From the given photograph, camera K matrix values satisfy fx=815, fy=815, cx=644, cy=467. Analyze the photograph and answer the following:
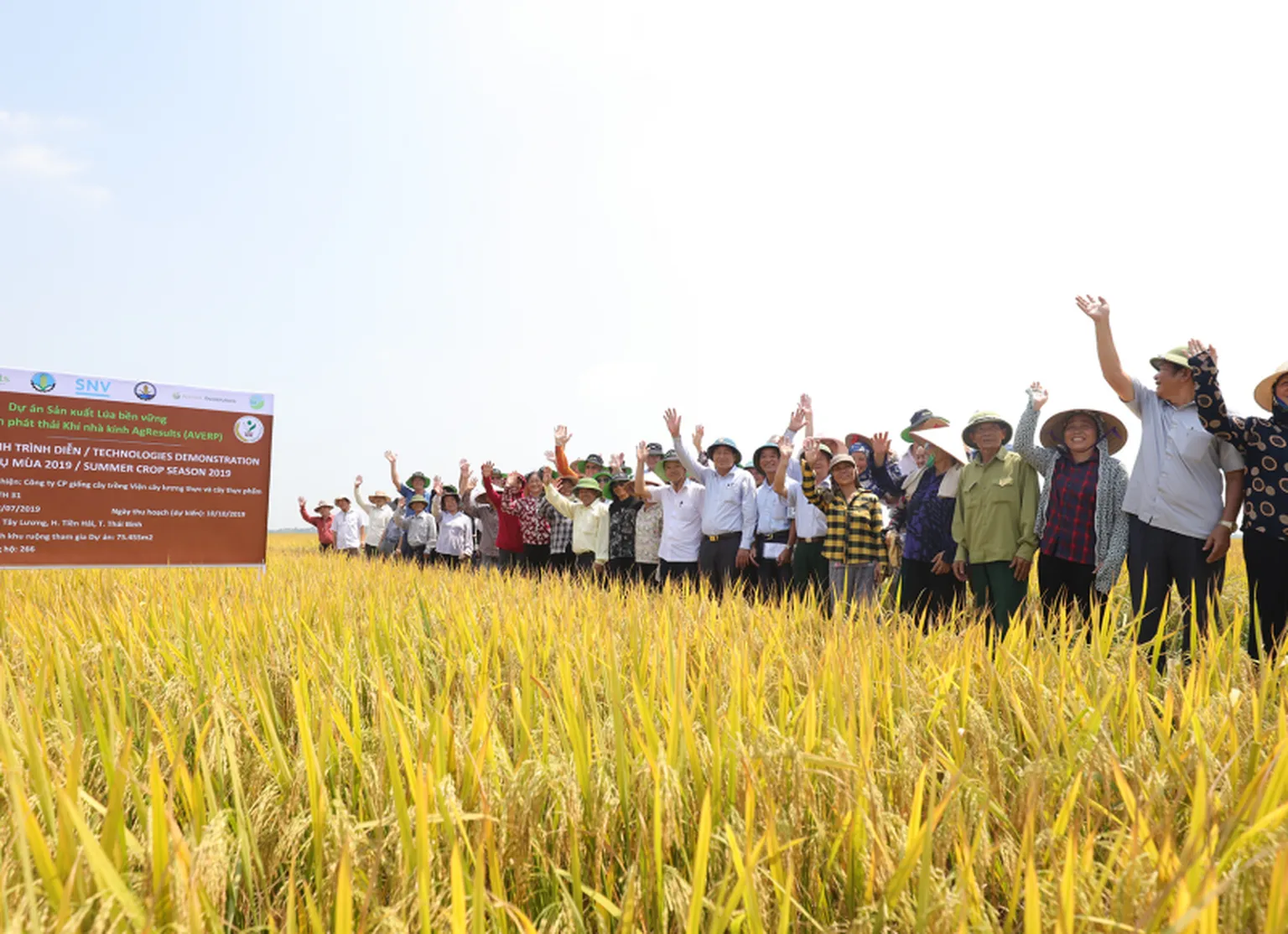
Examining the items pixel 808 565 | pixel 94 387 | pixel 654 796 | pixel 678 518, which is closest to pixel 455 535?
pixel 678 518

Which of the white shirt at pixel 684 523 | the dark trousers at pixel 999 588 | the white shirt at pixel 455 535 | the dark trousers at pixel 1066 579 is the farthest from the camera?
the white shirt at pixel 455 535

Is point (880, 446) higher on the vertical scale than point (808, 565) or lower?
higher

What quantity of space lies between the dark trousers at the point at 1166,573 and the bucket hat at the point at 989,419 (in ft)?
3.37

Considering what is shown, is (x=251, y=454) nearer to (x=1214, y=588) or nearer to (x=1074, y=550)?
(x=1074, y=550)

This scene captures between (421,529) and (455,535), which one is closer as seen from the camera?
(455,535)

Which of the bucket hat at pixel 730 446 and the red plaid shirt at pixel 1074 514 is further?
the bucket hat at pixel 730 446

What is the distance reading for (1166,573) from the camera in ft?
12.5

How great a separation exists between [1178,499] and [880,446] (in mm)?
2535

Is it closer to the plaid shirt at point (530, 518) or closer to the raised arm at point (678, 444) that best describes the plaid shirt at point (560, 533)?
the plaid shirt at point (530, 518)

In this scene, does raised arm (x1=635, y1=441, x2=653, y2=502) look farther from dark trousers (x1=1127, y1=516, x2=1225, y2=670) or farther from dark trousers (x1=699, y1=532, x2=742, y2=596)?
dark trousers (x1=1127, y1=516, x2=1225, y2=670)

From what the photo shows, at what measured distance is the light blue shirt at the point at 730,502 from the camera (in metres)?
6.63

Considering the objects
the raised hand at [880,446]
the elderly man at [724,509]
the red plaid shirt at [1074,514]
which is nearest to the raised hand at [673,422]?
the elderly man at [724,509]

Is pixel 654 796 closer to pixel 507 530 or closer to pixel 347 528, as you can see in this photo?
pixel 507 530

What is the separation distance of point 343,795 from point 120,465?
192 inches
